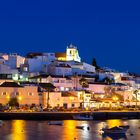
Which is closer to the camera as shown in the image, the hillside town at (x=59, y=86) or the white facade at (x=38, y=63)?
the hillside town at (x=59, y=86)

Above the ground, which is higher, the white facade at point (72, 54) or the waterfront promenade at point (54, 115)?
the white facade at point (72, 54)

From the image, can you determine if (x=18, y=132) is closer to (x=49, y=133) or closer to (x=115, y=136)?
(x=49, y=133)

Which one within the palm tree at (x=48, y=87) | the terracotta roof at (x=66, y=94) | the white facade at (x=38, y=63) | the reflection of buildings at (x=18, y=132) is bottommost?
the reflection of buildings at (x=18, y=132)

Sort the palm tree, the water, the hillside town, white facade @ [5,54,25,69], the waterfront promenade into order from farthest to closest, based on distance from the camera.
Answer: white facade @ [5,54,25,69], the palm tree, the hillside town, the waterfront promenade, the water

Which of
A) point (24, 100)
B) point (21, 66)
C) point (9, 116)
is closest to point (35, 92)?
point (24, 100)

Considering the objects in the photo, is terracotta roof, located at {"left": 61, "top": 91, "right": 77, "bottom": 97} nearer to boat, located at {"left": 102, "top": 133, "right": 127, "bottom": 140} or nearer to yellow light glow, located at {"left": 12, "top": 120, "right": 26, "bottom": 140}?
yellow light glow, located at {"left": 12, "top": 120, "right": 26, "bottom": 140}

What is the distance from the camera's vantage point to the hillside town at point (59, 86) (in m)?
59.8

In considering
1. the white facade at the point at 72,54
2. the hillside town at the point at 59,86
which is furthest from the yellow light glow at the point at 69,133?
the white facade at the point at 72,54

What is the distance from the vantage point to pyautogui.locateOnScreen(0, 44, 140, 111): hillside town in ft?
196

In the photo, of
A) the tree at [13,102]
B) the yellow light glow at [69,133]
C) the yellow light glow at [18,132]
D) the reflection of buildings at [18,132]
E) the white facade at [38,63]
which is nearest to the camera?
the reflection of buildings at [18,132]

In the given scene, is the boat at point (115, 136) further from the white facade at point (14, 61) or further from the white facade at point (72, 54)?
the white facade at point (72, 54)

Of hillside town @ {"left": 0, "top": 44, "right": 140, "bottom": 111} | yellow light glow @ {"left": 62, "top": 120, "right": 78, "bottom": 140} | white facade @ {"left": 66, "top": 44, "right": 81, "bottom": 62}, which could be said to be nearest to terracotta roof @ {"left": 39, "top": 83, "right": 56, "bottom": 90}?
hillside town @ {"left": 0, "top": 44, "right": 140, "bottom": 111}

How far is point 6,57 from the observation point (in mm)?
77000

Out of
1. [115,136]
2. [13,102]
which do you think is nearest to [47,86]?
[13,102]
